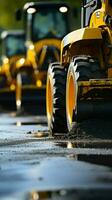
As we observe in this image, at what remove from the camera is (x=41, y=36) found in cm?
2700

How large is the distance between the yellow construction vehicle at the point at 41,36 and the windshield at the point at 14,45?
20.1ft

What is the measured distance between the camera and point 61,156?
9.78m

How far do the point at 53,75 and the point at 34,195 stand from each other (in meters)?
7.05

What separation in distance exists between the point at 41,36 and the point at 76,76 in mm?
14990

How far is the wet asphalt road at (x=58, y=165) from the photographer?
7.01 m

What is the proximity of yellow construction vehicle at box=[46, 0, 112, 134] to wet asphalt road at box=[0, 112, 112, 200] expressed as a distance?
0.33m

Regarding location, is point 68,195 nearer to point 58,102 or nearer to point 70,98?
point 70,98

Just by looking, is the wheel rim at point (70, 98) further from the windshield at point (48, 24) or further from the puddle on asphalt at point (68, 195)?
the windshield at point (48, 24)

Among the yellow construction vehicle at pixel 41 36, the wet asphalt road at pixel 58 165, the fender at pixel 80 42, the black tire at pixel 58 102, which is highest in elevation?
the yellow construction vehicle at pixel 41 36

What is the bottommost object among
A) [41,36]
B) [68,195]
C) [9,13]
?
[68,195]

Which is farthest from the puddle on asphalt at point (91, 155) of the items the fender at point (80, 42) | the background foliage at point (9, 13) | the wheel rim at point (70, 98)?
the background foliage at point (9, 13)

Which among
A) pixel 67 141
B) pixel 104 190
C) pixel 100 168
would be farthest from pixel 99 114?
pixel 104 190

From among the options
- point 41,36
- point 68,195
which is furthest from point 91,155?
point 41,36

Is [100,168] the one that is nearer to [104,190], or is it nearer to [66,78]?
[104,190]
